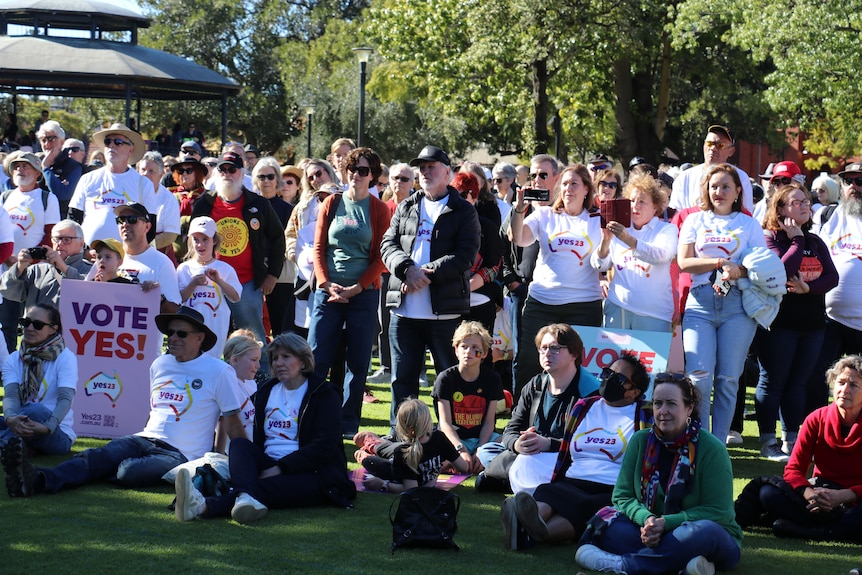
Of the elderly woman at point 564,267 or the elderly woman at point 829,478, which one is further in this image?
the elderly woman at point 564,267

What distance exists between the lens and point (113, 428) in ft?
30.7

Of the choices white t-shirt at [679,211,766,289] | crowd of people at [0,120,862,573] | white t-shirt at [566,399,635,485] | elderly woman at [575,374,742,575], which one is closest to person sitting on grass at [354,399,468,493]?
crowd of people at [0,120,862,573]

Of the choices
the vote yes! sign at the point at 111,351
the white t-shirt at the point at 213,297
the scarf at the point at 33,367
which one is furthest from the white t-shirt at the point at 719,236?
the scarf at the point at 33,367

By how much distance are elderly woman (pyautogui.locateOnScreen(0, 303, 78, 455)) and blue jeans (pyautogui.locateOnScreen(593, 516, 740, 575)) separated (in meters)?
4.25

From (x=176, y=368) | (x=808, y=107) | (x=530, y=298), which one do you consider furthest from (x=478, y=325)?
(x=808, y=107)

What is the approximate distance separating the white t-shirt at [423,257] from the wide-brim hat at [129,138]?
3482mm

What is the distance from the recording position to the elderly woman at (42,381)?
339 inches

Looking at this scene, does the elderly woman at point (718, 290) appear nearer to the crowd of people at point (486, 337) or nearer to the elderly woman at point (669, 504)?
the crowd of people at point (486, 337)

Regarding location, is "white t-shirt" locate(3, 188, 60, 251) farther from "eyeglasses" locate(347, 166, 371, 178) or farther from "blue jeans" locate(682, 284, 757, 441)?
"blue jeans" locate(682, 284, 757, 441)

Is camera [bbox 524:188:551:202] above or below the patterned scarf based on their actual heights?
above

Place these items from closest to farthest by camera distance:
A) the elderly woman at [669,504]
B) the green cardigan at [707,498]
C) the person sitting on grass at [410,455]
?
the elderly woman at [669,504] < the green cardigan at [707,498] < the person sitting on grass at [410,455]

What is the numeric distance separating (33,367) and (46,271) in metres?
1.85

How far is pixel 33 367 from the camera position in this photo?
873 centimetres

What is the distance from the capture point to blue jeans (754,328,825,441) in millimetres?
9578
